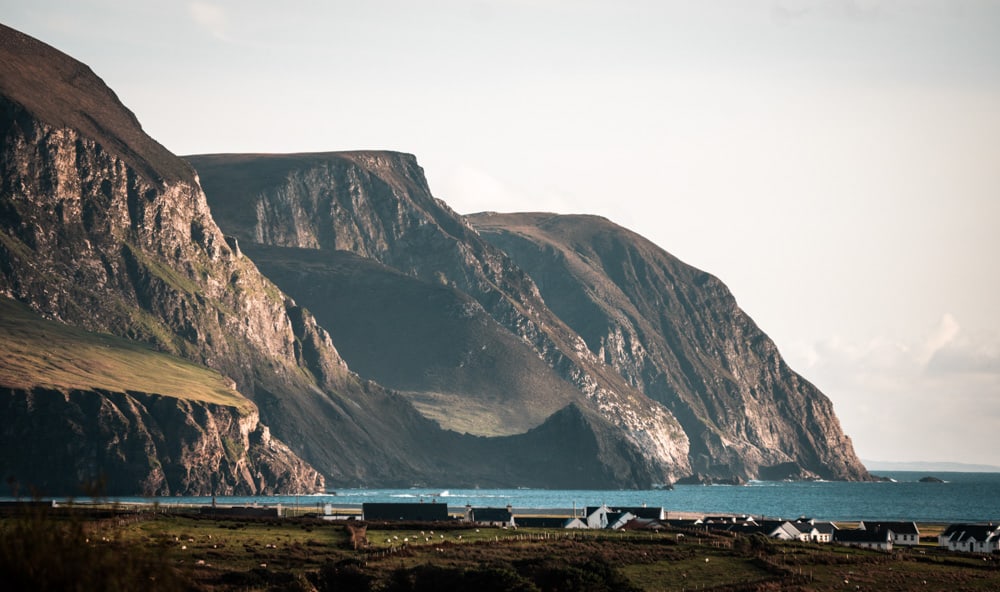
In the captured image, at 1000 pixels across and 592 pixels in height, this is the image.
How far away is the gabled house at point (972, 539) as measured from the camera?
173 meters

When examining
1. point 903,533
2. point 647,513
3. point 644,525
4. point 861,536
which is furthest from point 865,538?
point 647,513

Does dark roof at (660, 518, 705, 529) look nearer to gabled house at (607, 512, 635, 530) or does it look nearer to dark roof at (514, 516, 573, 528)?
gabled house at (607, 512, 635, 530)

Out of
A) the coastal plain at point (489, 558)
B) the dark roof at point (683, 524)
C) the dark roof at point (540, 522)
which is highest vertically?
the dark roof at point (683, 524)

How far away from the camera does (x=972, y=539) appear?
576 feet

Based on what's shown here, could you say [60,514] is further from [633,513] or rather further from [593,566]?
[633,513]

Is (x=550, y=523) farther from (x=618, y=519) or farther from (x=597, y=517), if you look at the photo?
(x=597, y=517)

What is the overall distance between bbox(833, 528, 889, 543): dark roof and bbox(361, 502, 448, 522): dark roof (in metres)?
47.5

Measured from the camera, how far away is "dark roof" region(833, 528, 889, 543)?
17462cm

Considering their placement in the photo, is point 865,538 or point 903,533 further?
point 903,533

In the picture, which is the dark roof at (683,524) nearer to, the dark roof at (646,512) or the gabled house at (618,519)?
the dark roof at (646,512)

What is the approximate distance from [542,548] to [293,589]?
1410 inches

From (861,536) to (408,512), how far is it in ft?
175

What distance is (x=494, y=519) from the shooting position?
184625 millimetres

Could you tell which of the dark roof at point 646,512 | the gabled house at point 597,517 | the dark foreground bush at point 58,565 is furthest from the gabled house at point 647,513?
the dark foreground bush at point 58,565
